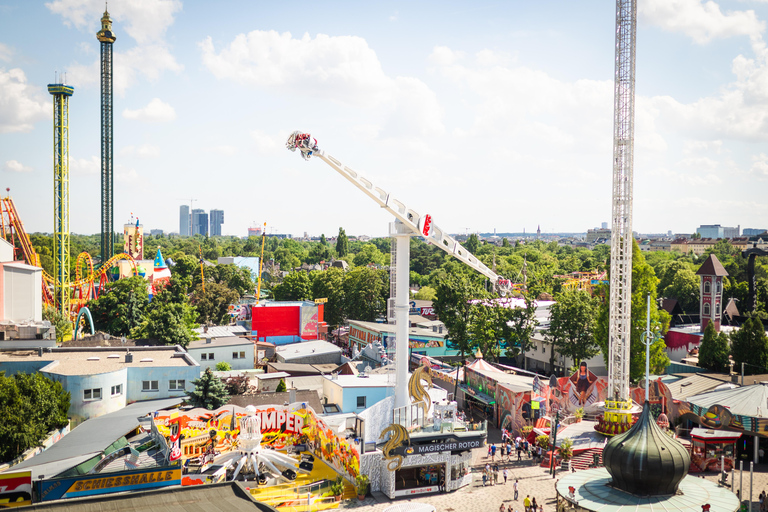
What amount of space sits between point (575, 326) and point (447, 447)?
25.8 m

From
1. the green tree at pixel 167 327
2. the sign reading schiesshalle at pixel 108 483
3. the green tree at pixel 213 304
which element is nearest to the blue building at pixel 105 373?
the green tree at pixel 167 327

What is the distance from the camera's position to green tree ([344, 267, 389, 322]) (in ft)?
242

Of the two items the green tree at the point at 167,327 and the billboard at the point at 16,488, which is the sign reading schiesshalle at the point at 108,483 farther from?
the green tree at the point at 167,327

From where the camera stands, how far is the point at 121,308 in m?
56.5

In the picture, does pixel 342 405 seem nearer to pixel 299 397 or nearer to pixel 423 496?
pixel 299 397

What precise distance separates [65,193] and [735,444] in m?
64.4

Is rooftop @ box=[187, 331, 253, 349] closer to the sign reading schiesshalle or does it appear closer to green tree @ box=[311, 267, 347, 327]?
green tree @ box=[311, 267, 347, 327]

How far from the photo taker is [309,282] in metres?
87.9

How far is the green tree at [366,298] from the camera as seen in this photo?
73.9 m

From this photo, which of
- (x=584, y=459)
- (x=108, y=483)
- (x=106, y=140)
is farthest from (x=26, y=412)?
(x=106, y=140)

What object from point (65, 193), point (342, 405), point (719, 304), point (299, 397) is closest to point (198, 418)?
point (299, 397)

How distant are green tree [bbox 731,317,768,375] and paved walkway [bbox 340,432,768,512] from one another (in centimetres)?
1468

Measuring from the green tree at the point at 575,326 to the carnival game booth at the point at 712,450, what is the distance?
769 inches

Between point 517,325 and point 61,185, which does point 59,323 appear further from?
point 517,325
